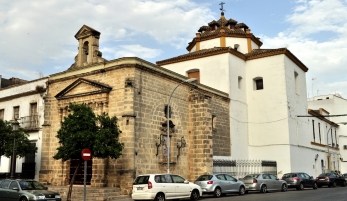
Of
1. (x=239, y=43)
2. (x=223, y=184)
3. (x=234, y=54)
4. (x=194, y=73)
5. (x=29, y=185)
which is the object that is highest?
(x=239, y=43)

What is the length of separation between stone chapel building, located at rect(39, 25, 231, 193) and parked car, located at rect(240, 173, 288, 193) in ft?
9.73

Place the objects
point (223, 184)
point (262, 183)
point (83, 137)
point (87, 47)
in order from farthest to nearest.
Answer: point (87, 47) < point (262, 183) < point (223, 184) < point (83, 137)

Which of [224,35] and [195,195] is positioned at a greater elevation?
[224,35]

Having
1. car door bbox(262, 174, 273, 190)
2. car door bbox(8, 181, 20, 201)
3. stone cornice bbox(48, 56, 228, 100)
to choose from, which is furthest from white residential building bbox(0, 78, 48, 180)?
car door bbox(262, 174, 273, 190)

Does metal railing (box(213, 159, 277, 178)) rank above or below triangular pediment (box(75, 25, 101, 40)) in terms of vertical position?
below

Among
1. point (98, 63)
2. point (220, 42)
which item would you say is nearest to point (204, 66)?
point (220, 42)

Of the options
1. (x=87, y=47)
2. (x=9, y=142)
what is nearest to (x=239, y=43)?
(x=87, y=47)

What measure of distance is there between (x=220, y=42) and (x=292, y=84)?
7.87 meters

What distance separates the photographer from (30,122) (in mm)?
26453

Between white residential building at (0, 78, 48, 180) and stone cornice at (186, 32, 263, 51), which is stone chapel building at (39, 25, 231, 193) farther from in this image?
stone cornice at (186, 32, 263, 51)

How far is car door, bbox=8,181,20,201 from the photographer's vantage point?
49.8 ft

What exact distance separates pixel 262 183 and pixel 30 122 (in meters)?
17.2

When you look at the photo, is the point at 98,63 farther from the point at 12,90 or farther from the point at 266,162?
the point at 266,162

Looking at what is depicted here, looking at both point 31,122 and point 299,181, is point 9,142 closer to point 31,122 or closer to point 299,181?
point 31,122
